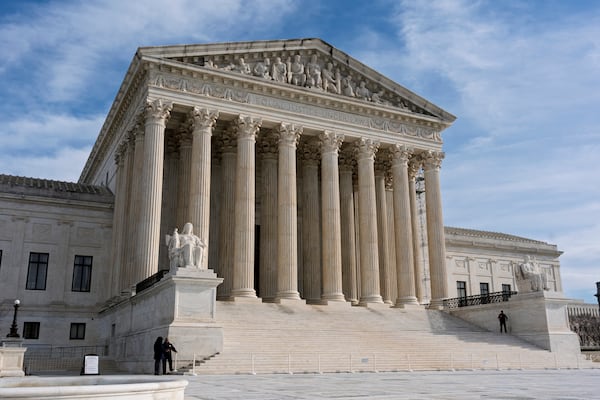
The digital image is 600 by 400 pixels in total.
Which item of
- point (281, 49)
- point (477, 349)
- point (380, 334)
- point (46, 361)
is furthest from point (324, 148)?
point (46, 361)

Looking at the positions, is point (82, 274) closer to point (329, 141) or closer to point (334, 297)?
point (334, 297)

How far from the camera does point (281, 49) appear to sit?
4050cm

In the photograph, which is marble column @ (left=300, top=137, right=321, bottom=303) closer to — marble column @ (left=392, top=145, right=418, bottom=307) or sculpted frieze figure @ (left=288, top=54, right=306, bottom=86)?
sculpted frieze figure @ (left=288, top=54, right=306, bottom=86)

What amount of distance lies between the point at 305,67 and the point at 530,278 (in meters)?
20.8

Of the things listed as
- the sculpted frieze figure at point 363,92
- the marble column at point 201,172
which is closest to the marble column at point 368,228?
the sculpted frieze figure at point 363,92

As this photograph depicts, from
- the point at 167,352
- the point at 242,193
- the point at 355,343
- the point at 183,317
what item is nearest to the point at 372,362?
the point at 355,343

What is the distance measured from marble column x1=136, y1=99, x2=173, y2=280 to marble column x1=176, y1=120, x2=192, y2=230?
14.2 feet

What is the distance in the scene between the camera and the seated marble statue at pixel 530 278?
3575cm

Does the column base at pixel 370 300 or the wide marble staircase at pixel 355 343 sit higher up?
the column base at pixel 370 300

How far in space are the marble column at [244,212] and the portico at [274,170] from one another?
0.23 feet

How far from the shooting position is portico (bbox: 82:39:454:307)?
36031 millimetres

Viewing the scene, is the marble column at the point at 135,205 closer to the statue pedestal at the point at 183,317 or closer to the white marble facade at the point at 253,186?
the white marble facade at the point at 253,186

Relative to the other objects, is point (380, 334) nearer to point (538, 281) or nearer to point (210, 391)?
point (538, 281)

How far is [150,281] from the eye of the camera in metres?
29.7
